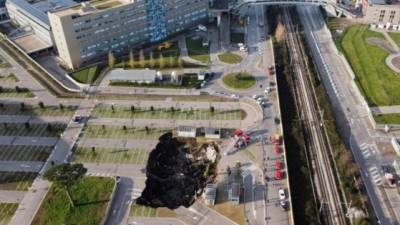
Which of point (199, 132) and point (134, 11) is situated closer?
point (199, 132)

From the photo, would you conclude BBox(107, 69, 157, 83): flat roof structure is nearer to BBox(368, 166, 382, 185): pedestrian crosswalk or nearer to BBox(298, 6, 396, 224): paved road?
BBox(298, 6, 396, 224): paved road

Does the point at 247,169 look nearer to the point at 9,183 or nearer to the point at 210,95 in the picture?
the point at 210,95

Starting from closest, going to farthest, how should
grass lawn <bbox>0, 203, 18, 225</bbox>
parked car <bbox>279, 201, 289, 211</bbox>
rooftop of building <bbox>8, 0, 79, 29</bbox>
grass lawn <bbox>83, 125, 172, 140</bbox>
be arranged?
grass lawn <bbox>0, 203, 18, 225</bbox> → parked car <bbox>279, 201, 289, 211</bbox> → grass lawn <bbox>83, 125, 172, 140</bbox> → rooftop of building <bbox>8, 0, 79, 29</bbox>

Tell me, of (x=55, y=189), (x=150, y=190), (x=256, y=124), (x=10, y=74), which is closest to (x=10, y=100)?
(x=10, y=74)

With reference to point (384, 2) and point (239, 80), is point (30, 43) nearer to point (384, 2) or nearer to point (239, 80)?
point (239, 80)

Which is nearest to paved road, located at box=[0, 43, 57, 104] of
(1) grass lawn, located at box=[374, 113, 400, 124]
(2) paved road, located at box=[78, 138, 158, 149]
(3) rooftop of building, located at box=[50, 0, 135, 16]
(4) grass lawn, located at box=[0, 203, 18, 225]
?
(3) rooftop of building, located at box=[50, 0, 135, 16]

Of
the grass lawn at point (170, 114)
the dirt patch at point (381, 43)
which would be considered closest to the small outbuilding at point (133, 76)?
the grass lawn at point (170, 114)

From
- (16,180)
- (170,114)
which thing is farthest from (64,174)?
(170,114)
